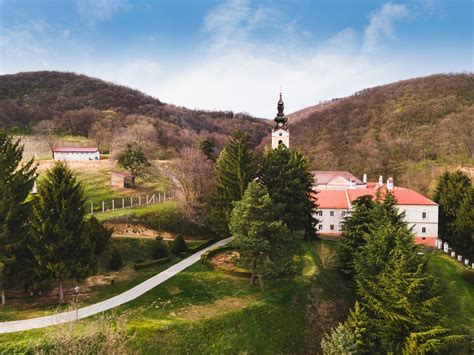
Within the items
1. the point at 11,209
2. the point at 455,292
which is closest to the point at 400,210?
the point at 455,292

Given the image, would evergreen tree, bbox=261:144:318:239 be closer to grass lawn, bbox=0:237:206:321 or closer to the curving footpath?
grass lawn, bbox=0:237:206:321

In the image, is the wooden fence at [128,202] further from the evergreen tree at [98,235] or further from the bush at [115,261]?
the bush at [115,261]

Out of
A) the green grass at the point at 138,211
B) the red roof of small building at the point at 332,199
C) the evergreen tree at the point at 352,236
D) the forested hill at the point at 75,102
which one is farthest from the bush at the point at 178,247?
the forested hill at the point at 75,102

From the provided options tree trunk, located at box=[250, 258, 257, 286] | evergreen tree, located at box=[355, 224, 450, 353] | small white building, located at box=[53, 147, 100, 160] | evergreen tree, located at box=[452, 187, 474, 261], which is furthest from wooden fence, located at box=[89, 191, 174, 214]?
evergreen tree, located at box=[452, 187, 474, 261]

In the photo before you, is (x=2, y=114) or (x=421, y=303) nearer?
(x=421, y=303)

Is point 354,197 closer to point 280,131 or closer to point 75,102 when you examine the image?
point 280,131

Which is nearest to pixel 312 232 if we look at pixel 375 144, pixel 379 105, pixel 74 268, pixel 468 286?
pixel 468 286

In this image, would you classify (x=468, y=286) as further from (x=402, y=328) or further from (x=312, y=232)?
(x=402, y=328)
